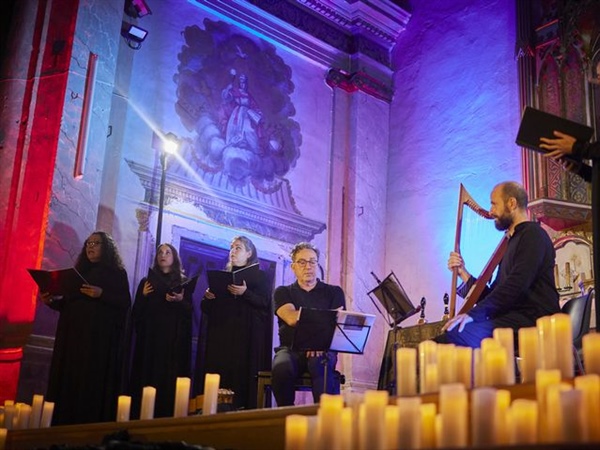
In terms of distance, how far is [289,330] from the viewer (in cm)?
630

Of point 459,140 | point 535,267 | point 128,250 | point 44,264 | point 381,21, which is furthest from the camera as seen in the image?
point 381,21

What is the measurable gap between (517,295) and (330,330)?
1.58m

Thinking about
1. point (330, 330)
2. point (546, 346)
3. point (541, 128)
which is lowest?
point (546, 346)

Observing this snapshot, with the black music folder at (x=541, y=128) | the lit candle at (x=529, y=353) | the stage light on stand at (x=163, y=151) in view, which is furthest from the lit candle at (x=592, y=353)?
the stage light on stand at (x=163, y=151)

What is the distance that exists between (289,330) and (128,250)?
10.4 feet

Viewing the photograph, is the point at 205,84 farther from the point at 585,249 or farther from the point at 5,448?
the point at 5,448

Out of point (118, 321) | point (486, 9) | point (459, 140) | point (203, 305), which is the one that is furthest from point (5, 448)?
point (486, 9)

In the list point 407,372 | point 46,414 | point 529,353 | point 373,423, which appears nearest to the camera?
point 373,423

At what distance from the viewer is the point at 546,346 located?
2957mm

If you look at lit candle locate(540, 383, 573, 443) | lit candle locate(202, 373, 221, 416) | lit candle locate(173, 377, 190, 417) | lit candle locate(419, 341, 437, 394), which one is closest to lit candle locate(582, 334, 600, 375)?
lit candle locate(540, 383, 573, 443)

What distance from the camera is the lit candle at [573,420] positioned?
2.27 meters

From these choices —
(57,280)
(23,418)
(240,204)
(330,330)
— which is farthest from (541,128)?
(240,204)

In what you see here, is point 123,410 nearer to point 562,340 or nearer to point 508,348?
point 508,348

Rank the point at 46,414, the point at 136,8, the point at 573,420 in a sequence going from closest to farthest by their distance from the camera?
1. the point at 573,420
2. the point at 46,414
3. the point at 136,8
